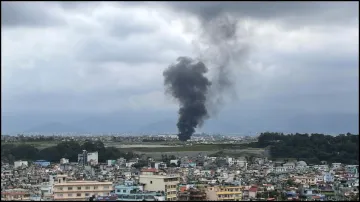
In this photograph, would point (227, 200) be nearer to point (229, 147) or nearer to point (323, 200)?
point (323, 200)

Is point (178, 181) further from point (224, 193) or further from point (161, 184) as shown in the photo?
point (224, 193)

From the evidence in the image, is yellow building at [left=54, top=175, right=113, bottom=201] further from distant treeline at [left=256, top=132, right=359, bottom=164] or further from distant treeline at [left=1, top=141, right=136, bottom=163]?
distant treeline at [left=256, top=132, right=359, bottom=164]

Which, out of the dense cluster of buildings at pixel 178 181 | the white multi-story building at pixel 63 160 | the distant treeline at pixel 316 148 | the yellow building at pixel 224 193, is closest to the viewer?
the dense cluster of buildings at pixel 178 181

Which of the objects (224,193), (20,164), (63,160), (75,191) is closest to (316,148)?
(63,160)

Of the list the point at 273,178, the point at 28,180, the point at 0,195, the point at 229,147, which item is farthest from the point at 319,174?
the point at 229,147

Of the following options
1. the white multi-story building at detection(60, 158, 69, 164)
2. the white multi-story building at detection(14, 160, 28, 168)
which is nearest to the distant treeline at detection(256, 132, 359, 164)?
the white multi-story building at detection(60, 158, 69, 164)

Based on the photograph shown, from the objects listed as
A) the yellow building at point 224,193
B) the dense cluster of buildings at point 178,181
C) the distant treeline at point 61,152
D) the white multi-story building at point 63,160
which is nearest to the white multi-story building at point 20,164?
the dense cluster of buildings at point 178,181

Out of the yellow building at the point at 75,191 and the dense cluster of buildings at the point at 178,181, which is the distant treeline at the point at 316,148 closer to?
the dense cluster of buildings at the point at 178,181

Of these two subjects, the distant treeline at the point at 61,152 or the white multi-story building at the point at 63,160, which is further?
the distant treeline at the point at 61,152
